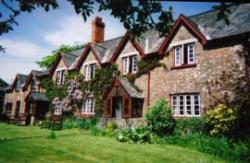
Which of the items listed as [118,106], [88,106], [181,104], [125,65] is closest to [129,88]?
[118,106]

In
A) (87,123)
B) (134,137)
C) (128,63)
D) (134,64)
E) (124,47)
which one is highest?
(124,47)

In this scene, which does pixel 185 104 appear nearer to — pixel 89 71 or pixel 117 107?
pixel 117 107

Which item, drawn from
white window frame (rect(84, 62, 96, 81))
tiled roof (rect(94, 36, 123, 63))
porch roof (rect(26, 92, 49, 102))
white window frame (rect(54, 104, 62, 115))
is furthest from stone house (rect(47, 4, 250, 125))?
porch roof (rect(26, 92, 49, 102))

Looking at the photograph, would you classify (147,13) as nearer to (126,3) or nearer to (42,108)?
(126,3)

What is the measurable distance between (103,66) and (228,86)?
14.0 metres

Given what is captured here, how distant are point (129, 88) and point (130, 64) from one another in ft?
9.95

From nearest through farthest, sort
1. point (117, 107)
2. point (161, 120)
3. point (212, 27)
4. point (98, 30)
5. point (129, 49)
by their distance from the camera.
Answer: point (161, 120)
point (212, 27)
point (117, 107)
point (129, 49)
point (98, 30)

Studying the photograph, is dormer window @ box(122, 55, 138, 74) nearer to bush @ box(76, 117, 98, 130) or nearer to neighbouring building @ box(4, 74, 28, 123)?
bush @ box(76, 117, 98, 130)

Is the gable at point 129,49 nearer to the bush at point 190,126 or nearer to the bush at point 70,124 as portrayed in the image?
the bush at point 70,124

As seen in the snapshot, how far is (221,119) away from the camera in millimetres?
16016

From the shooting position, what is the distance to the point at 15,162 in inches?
379

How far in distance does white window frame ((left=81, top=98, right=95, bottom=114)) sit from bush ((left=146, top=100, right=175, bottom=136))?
32.0 feet

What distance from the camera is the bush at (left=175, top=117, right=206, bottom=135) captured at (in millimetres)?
17484

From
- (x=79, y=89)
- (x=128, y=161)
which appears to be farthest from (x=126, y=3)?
(x=79, y=89)
